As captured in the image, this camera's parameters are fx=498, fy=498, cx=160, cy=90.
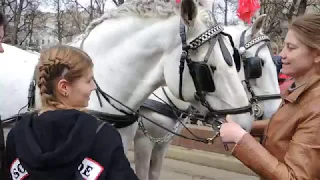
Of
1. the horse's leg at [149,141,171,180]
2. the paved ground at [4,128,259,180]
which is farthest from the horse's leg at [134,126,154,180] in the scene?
the paved ground at [4,128,259,180]

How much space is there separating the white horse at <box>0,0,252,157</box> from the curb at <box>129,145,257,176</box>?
4.64 metres

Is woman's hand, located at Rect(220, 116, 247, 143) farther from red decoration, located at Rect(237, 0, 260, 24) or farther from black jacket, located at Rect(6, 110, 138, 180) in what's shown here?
red decoration, located at Rect(237, 0, 260, 24)

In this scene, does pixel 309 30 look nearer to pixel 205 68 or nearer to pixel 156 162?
pixel 205 68

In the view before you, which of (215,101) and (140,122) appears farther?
(140,122)

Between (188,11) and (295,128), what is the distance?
1246mm

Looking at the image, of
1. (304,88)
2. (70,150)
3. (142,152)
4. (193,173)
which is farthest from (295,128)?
(193,173)

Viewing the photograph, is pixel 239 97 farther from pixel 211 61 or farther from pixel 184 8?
pixel 184 8

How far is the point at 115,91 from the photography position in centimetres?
340

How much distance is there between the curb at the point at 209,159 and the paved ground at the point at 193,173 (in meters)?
0.08

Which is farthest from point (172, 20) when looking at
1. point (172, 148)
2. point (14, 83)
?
point (172, 148)

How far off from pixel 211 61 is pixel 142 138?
1.77 metres

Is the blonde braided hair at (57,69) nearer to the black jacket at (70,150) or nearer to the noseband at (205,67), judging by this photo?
the black jacket at (70,150)

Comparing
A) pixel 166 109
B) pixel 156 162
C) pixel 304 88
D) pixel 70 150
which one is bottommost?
pixel 156 162

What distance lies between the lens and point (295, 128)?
2141 millimetres
